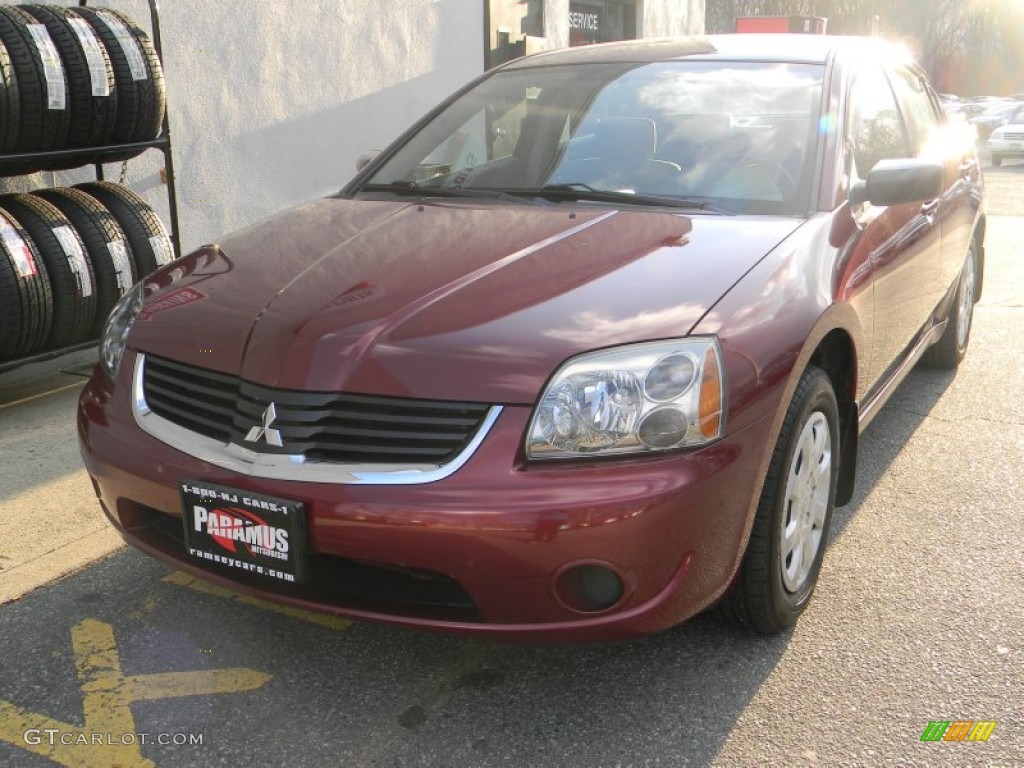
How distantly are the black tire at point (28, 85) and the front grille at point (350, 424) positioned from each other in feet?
9.01

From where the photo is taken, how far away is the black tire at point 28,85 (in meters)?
4.46

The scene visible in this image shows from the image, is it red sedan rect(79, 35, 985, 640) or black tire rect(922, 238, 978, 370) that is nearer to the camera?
red sedan rect(79, 35, 985, 640)

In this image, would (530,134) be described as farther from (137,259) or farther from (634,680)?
(137,259)

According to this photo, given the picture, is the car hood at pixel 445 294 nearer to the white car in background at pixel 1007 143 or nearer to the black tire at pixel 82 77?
the black tire at pixel 82 77

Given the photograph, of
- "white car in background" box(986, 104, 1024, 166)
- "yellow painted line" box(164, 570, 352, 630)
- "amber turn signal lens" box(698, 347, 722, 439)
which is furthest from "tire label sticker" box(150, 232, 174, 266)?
"white car in background" box(986, 104, 1024, 166)

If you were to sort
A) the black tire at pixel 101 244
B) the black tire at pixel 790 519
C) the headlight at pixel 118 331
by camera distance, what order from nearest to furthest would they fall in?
the black tire at pixel 790 519
the headlight at pixel 118 331
the black tire at pixel 101 244

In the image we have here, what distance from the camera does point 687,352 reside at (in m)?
2.27

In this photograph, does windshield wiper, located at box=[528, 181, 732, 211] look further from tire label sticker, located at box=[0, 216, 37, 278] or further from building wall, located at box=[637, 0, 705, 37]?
building wall, located at box=[637, 0, 705, 37]

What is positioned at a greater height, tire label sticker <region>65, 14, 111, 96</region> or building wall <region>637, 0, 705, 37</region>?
building wall <region>637, 0, 705, 37</region>

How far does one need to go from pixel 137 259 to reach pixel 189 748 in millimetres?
3203

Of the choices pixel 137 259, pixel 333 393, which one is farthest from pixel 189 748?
pixel 137 259

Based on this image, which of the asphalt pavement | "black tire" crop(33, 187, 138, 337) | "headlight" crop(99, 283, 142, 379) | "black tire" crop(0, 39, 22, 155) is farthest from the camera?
"black tire" crop(33, 187, 138, 337)

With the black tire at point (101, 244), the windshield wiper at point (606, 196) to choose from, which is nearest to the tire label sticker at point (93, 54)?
the black tire at point (101, 244)

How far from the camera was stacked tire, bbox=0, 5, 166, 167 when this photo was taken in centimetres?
447
